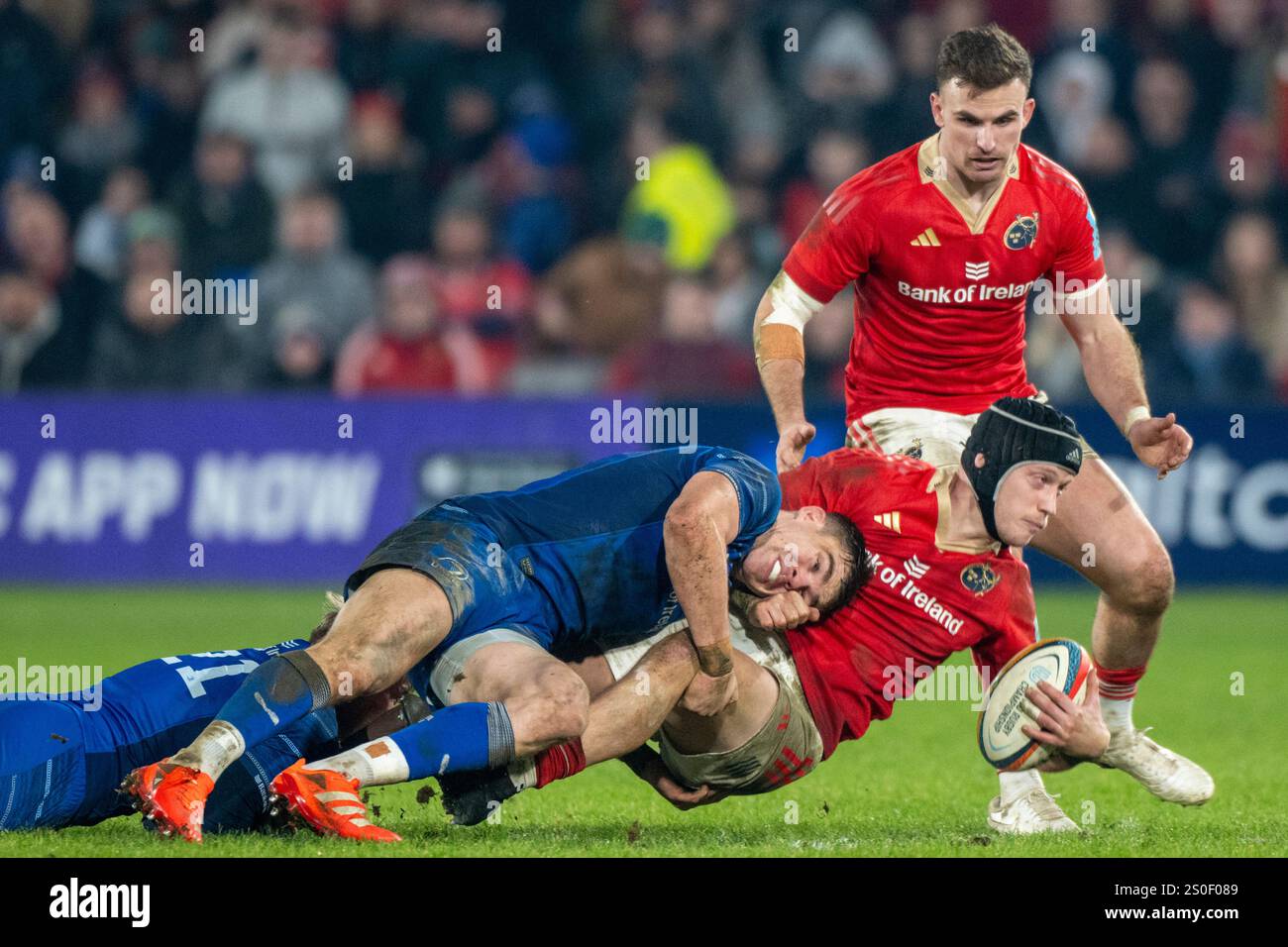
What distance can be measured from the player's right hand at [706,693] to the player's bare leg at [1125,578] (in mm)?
1691

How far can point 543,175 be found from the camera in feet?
50.7

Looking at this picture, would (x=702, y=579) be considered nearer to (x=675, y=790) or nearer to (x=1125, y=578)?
(x=675, y=790)

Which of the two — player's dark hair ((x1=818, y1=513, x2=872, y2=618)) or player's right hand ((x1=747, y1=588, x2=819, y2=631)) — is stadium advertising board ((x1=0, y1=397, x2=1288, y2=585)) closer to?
player's dark hair ((x1=818, y1=513, x2=872, y2=618))

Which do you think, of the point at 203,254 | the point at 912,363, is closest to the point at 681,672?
the point at 912,363

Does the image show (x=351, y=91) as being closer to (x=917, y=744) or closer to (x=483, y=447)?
(x=483, y=447)

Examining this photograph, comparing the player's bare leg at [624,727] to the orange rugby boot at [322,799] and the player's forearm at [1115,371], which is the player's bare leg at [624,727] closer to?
the orange rugby boot at [322,799]

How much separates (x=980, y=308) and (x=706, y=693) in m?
2.21

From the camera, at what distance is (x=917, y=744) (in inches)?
334

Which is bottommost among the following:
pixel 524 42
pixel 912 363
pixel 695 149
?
pixel 912 363

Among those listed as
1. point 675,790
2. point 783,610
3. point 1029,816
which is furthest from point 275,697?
point 1029,816

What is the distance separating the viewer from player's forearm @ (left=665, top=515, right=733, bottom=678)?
5727 mm

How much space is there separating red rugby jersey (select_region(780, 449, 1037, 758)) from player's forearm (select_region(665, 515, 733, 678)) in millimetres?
582

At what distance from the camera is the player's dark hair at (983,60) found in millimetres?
6863

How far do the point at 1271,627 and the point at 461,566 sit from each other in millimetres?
7570
